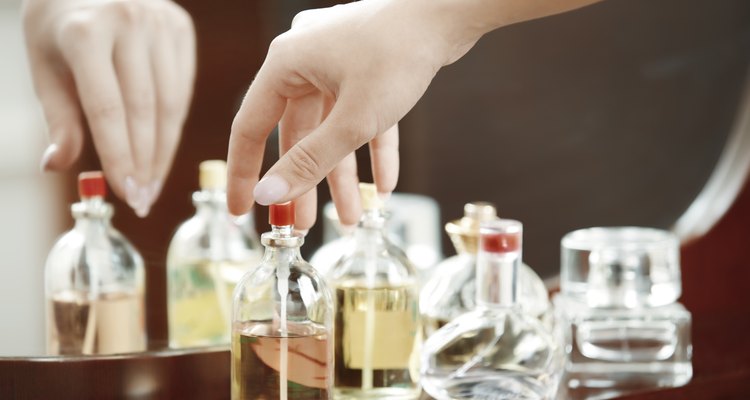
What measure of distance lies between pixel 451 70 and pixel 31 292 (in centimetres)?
105

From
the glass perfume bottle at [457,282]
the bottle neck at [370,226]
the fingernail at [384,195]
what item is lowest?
the glass perfume bottle at [457,282]

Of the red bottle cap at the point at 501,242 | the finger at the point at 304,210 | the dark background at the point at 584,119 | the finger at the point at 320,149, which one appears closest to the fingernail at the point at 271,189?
the finger at the point at 320,149

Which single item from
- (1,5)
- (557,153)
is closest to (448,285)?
(1,5)

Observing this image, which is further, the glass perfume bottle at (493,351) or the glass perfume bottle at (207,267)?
the glass perfume bottle at (207,267)

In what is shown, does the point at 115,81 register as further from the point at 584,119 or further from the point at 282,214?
the point at 584,119

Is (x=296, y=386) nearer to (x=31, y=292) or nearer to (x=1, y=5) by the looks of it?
(x=31, y=292)

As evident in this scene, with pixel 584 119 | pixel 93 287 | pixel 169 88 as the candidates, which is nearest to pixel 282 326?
pixel 93 287

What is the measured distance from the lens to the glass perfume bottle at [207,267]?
3.70ft

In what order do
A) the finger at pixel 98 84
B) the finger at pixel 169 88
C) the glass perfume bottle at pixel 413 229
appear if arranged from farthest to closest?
1. the glass perfume bottle at pixel 413 229
2. the finger at pixel 169 88
3. the finger at pixel 98 84

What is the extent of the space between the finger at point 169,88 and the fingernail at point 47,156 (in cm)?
11

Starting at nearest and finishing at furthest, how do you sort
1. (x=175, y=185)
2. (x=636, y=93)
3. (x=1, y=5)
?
(x=1, y=5)
(x=175, y=185)
(x=636, y=93)

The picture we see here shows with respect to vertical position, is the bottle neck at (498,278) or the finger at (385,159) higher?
the finger at (385,159)

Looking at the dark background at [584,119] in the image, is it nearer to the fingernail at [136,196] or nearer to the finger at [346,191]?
the fingernail at [136,196]

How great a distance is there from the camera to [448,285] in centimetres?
106
